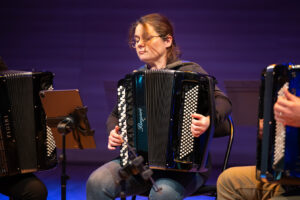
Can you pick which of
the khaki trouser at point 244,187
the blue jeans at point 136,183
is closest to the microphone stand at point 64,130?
the blue jeans at point 136,183

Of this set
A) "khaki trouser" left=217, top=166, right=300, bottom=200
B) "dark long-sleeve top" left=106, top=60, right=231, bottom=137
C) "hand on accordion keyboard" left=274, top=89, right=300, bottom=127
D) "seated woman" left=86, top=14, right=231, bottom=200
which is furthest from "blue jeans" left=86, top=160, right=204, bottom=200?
"hand on accordion keyboard" left=274, top=89, right=300, bottom=127

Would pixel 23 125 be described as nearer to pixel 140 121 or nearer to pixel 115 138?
pixel 115 138

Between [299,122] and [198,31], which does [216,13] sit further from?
[299,122]

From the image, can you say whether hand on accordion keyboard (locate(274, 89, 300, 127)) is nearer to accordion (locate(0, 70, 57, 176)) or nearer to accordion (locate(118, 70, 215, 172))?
accordion (locate(118, 70, 215, 172))

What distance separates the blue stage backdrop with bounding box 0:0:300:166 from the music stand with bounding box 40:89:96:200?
2186 millimetres

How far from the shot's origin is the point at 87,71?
5.04 m

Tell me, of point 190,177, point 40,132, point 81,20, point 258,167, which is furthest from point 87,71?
point 258,167

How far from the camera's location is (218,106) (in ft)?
7.77

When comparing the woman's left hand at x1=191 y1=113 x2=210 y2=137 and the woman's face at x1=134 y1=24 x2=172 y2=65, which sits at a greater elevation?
the woman's face at x1=134 y1=24 x2=172 y2=65

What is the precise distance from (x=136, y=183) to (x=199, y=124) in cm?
56

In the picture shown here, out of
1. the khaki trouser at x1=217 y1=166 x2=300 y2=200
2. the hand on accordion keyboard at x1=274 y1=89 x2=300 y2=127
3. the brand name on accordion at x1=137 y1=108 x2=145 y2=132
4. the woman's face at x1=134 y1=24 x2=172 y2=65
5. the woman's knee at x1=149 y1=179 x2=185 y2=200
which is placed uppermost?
the woman's face at x1=134 y1=24 x2=172 y2=65

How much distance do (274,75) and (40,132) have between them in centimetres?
152

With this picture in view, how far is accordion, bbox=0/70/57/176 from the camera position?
2.43 metres

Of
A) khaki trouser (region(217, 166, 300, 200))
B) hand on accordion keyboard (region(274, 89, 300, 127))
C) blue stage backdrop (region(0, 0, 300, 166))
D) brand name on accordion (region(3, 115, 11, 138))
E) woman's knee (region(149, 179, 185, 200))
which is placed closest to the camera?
hand on accordion keyboard (region(274, 89, 300, 127))
